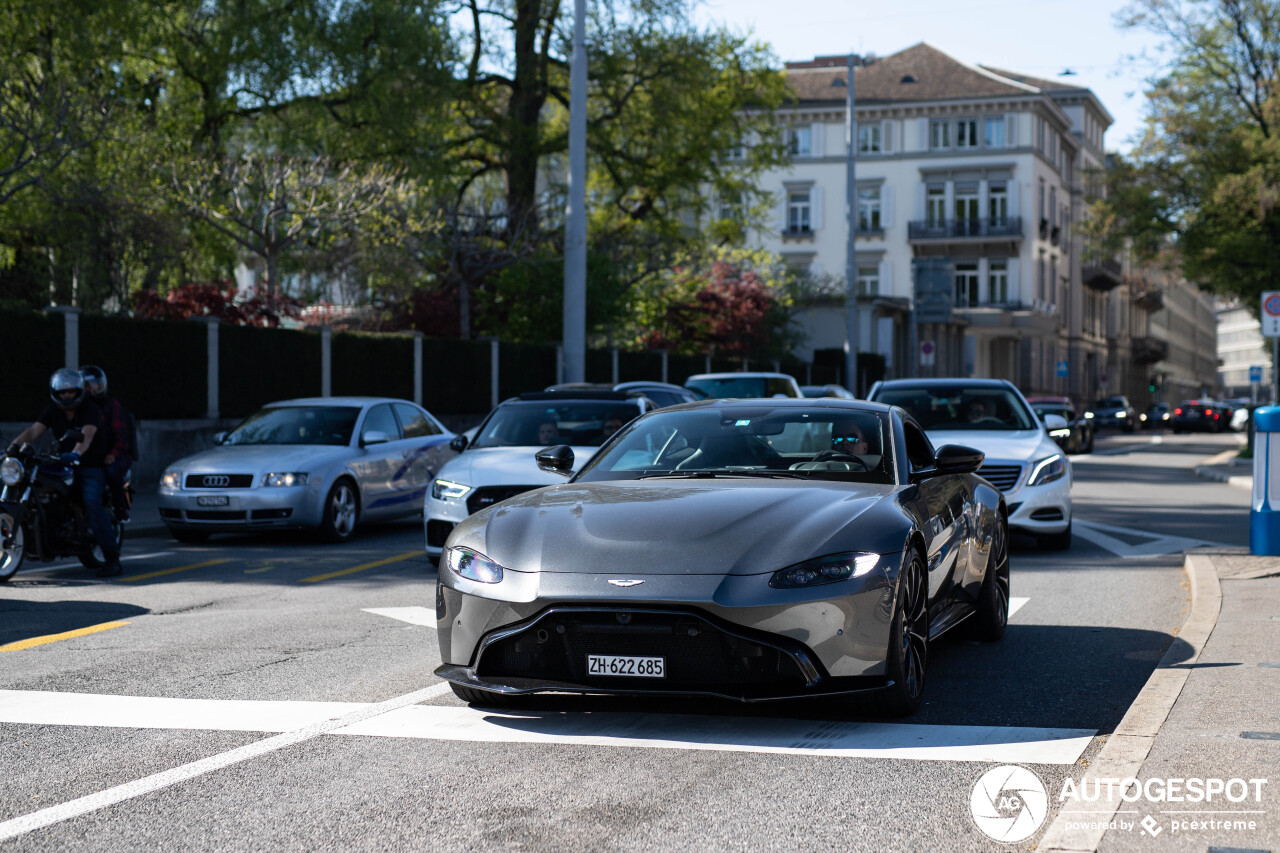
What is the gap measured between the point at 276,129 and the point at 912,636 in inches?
1043

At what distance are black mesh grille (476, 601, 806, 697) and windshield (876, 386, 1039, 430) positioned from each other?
366 inches

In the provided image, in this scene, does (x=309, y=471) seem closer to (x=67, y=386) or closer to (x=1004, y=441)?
(x=67, y=386)

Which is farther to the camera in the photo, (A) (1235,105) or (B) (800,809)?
(A) (1235,105)

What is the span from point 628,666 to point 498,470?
6684 mm

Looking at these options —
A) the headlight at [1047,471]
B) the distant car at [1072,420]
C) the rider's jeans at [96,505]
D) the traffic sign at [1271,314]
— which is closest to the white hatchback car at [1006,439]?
the headlight at [1047,471]

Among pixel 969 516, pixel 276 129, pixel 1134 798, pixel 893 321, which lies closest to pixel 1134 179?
pixel 893 321

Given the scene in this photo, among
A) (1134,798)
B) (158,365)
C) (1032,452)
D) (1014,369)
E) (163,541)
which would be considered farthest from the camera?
(1014,369)

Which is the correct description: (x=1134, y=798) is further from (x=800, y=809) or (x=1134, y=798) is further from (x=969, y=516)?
(x=969, y=516)

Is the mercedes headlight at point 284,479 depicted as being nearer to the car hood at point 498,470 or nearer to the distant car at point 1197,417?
the car hood at point 498,470

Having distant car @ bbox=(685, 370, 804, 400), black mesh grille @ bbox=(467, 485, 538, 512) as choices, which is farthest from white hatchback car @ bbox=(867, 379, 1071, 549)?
distant car @ bbox=(685, 370, 804, 400)

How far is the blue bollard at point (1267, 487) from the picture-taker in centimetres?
1167

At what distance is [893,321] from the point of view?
65.4m

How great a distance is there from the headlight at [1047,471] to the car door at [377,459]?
6.53 m

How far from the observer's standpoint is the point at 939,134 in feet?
253
